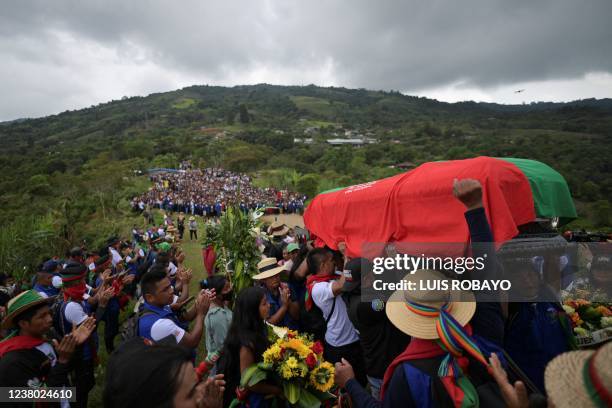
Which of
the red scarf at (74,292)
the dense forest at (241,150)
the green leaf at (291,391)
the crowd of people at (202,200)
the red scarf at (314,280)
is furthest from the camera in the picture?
the dense forest at (241,150)

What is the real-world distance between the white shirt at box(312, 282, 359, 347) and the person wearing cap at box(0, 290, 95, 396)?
6.22ft

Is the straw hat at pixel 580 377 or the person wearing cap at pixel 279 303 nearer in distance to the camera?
the straw hat at pixel 580 377

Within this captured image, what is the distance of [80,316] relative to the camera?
3.64 m

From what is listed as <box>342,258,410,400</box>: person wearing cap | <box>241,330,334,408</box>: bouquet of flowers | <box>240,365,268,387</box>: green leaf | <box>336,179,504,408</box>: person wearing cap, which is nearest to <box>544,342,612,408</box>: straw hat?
<box>336,179,504,408</box>: person wearing cap

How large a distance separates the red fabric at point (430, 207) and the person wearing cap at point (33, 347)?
276 centimetres

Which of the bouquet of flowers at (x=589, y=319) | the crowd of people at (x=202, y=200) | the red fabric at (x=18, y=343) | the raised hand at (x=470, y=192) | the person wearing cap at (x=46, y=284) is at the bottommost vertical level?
the crowd of people at (x=202, y=200)

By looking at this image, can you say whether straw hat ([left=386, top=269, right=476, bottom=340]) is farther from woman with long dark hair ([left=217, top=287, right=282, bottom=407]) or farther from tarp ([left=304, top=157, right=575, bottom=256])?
woman with long dark hair ([left=217, top=287, right=282, bottom=407])

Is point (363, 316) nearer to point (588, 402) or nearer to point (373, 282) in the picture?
point (373, 282)

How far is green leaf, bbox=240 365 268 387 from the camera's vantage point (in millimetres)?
2328

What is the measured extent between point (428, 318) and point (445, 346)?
0.57ft

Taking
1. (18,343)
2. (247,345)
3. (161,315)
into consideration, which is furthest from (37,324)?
(247,345)

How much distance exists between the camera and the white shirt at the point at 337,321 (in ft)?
10.4

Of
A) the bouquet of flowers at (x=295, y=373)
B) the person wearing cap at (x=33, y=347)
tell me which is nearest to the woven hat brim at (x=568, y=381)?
the bouquet of flowers at (x=295, y=373)

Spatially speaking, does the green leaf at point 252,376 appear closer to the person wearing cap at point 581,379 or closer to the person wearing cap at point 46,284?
the person wearing cap at point 581,379
